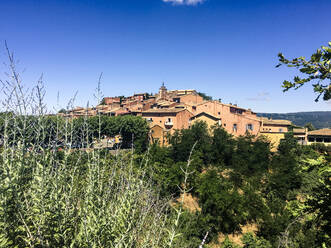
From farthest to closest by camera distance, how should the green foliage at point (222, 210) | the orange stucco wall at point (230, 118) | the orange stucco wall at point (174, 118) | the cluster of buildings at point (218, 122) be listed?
1. the orange stucco wall at point (174, 118)
2. the orange stucco wall at point (230, 118)
3. the cluster of buildings at point (218, 122)
4. the green foliage at point (222, 210)

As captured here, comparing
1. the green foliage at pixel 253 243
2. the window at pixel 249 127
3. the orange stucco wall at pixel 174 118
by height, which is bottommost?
the green foliage at pixel 253 243

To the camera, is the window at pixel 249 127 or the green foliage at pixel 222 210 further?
the window at pixel 249 127

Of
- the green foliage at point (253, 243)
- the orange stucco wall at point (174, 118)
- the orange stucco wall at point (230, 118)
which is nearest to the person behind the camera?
the green foliage at point (253, 243)

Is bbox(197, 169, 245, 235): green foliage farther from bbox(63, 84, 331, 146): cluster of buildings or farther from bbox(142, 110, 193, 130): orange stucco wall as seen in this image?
bbox(142, 110, 193, 130): orange stucco wall

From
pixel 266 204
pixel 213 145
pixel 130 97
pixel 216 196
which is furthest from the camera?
pixel 130 97

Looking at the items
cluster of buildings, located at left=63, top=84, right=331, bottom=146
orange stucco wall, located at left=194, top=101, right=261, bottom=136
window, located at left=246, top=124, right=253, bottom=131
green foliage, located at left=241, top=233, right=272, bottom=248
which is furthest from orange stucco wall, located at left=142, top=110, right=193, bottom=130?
green foliage, located at left=241, top=233, right=272, bottom=248

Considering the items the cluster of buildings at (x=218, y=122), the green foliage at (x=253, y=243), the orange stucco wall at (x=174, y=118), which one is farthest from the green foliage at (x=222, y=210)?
A: the orange stucco wall at (x=174, y=118)

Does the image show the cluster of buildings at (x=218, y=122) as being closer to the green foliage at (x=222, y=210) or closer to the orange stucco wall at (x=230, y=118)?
the orange stucco wall at (x=230, y=118)

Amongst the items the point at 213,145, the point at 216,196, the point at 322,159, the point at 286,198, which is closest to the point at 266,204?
the point at 286,198

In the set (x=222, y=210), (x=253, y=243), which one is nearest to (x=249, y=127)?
(x=222, y=210)

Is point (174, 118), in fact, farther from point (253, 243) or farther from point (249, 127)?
point (253, 243)

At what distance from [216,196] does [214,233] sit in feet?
10.0

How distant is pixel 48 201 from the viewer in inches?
143

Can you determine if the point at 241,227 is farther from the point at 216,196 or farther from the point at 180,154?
the point at 180,154
